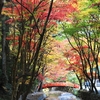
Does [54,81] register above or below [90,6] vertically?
below

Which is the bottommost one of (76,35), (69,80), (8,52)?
(69,80)

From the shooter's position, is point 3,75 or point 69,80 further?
point 69,80

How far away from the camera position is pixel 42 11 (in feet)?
29.6

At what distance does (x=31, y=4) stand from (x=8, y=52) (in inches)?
302

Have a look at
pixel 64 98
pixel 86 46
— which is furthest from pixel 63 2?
pixel 64 98

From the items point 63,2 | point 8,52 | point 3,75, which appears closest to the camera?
point 63,2

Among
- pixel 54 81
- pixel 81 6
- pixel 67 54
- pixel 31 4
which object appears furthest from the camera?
pixel 54 81

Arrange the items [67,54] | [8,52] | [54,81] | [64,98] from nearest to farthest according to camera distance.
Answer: [8,52] < [64,98] < [67,54] < [54,81]

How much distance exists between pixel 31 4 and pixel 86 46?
798 cm

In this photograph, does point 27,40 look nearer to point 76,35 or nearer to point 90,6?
point 90,6

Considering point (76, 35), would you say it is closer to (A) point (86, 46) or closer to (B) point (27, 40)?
(A) point (86, 46)

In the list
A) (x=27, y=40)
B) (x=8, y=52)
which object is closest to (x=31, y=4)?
(x=27, y=40)

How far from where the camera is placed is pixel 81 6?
459 inches

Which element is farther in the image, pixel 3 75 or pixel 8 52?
pixel 8 52
